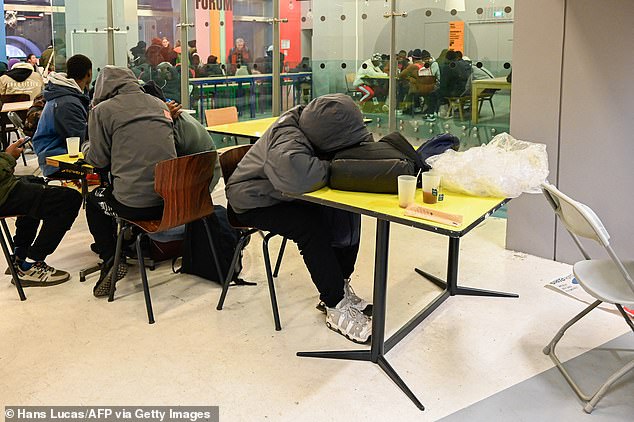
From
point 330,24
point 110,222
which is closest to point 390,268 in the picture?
point 110,222

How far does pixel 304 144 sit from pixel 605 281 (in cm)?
135

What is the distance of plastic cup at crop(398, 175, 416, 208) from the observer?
2498 mm

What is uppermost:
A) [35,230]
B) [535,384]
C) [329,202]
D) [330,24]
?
[330,24]

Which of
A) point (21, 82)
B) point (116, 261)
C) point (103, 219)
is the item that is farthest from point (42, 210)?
point (21, 82)

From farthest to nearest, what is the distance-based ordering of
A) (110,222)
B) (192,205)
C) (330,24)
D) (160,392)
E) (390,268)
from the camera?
(330,24), (390,268), (110,222), (192,205), (160,392)

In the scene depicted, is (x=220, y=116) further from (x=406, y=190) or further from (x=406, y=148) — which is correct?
(x=406, y=190)

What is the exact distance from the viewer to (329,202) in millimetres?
A: 2615

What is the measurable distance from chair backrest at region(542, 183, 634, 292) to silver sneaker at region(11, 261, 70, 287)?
8.88 feet

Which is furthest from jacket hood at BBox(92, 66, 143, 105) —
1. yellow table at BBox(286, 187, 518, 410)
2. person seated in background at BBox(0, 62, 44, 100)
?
person seated in background at BBox(0, 62, 44, 100)

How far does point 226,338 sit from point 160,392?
52cm

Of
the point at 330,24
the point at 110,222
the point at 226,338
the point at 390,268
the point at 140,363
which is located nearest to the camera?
the point at 140,363

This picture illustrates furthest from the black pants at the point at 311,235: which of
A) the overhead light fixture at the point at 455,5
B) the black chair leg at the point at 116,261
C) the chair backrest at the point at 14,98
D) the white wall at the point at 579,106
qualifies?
the chair backrest at the point at 14,98

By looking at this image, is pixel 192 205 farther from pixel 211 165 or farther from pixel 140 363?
pixel 140 363

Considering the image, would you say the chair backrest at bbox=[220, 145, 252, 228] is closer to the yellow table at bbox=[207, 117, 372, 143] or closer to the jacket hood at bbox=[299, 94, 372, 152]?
the jacket hood at bbox=[299, 94, 372, 152]
